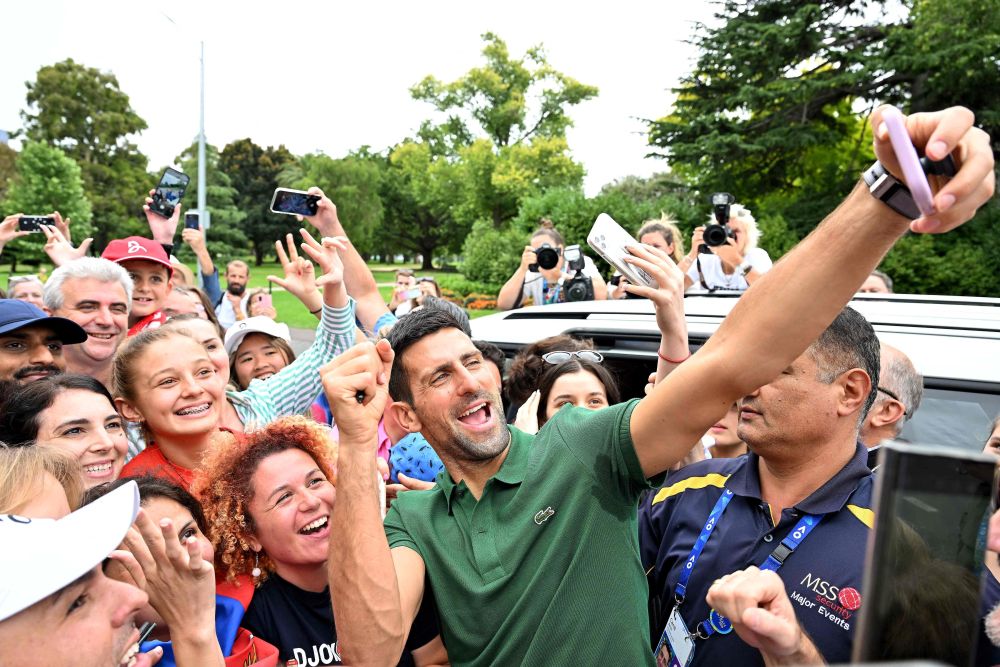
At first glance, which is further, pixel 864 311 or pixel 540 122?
pixel 540 122

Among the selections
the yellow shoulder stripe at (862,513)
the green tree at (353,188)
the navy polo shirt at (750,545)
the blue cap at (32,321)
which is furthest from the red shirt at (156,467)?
the green tree at (353,188)

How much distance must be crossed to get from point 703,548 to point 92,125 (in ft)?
229

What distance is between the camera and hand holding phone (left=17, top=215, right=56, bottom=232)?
235 inches

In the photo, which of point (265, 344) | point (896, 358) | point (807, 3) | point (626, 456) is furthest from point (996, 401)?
point (807, 3)

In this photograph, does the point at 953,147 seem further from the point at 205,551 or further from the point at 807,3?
the point at 807,3

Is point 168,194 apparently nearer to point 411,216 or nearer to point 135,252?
point 135,252

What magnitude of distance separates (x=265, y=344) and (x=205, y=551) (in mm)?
2670

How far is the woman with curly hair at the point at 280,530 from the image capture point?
2268mm

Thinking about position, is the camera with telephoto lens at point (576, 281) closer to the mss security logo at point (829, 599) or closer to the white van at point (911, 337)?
the white van at point (911, 337)

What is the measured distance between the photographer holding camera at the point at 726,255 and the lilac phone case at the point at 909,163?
5.03m

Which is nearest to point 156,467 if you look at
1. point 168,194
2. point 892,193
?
point 892,193

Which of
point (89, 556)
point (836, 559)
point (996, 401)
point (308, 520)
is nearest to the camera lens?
point (89, 556)

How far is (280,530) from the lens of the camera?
2391 mm

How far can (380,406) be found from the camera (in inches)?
76.9
